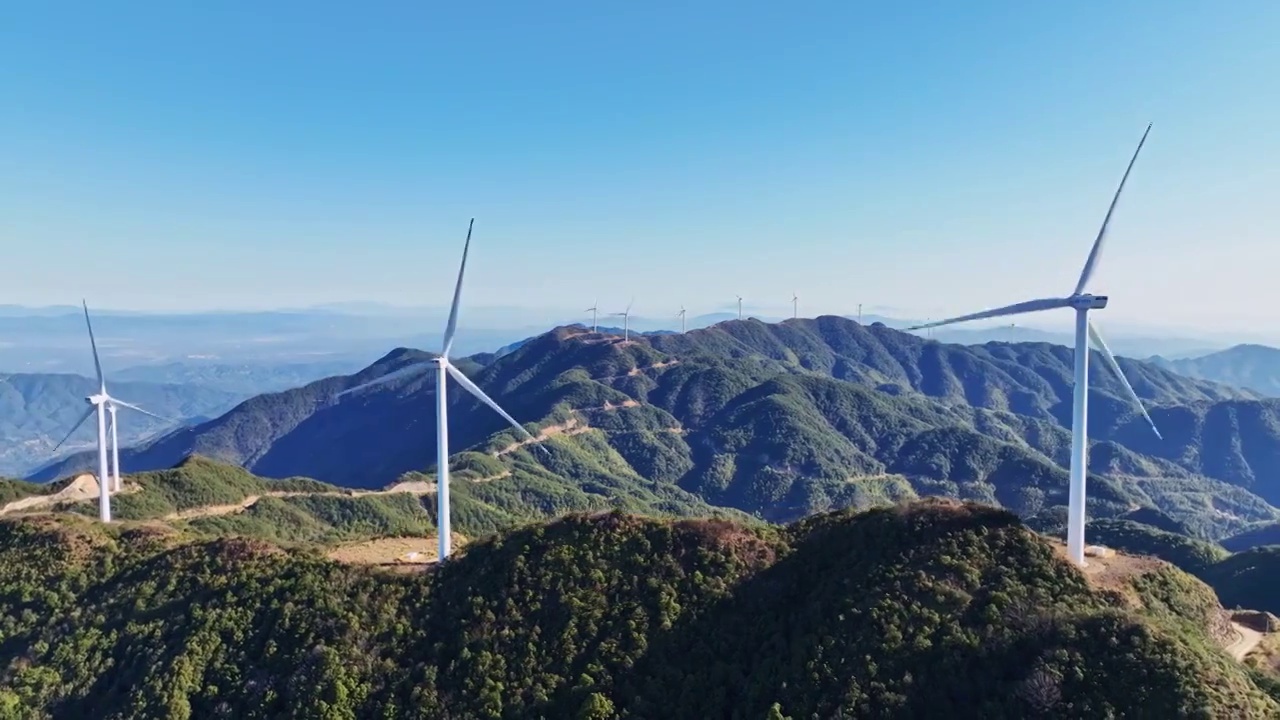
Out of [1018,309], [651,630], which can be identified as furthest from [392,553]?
[1018,309]

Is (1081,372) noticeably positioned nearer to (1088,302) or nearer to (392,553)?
(1088,302)

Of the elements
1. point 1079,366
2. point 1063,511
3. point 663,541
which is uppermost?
point 1079,366

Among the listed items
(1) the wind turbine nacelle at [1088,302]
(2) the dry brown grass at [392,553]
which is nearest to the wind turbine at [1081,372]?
(1) the wind turbine nacelle at [1088,302]

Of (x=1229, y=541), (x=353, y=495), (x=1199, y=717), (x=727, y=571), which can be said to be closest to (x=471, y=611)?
(x=727, y=571)

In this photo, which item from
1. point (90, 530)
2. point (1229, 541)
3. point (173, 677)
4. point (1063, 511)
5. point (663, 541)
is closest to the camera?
point (173, 677)

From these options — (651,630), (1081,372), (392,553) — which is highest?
(1081,372)

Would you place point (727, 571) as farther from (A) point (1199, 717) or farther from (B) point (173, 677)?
(B) point (173, 677)
